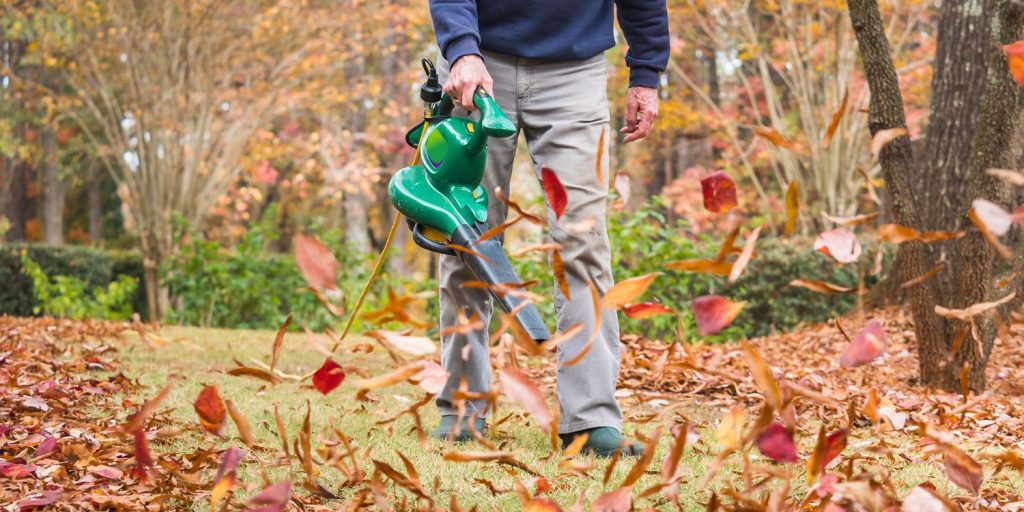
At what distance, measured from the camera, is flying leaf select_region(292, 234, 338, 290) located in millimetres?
1405

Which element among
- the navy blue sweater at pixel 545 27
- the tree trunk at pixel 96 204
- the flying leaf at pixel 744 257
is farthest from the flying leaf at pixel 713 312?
the tree trunk at pixel 96 204

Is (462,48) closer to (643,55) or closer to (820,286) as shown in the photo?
(643,55)

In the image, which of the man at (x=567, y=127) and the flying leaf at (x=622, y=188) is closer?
the flying leaf at (x=622, y=188)

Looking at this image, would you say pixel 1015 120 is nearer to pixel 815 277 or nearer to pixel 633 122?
pixel 633 122

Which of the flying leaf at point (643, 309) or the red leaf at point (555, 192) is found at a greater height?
the red leaf at point (555, 192)

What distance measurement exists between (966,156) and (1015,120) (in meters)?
1.79

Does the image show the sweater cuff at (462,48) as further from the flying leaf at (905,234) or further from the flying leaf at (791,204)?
the flying leaf at (905,234)

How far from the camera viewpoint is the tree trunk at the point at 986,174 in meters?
3.08

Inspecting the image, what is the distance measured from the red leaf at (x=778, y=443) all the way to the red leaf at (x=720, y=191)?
1.32 feet

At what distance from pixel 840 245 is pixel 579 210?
104 cm

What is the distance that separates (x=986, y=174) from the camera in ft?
10.5

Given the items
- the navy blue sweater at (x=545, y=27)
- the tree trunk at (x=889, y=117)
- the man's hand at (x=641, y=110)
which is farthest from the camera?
the tree trunk at (x=889, y=117)

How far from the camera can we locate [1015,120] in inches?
123

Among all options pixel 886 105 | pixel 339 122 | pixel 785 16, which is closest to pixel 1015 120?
pixel 886 105
